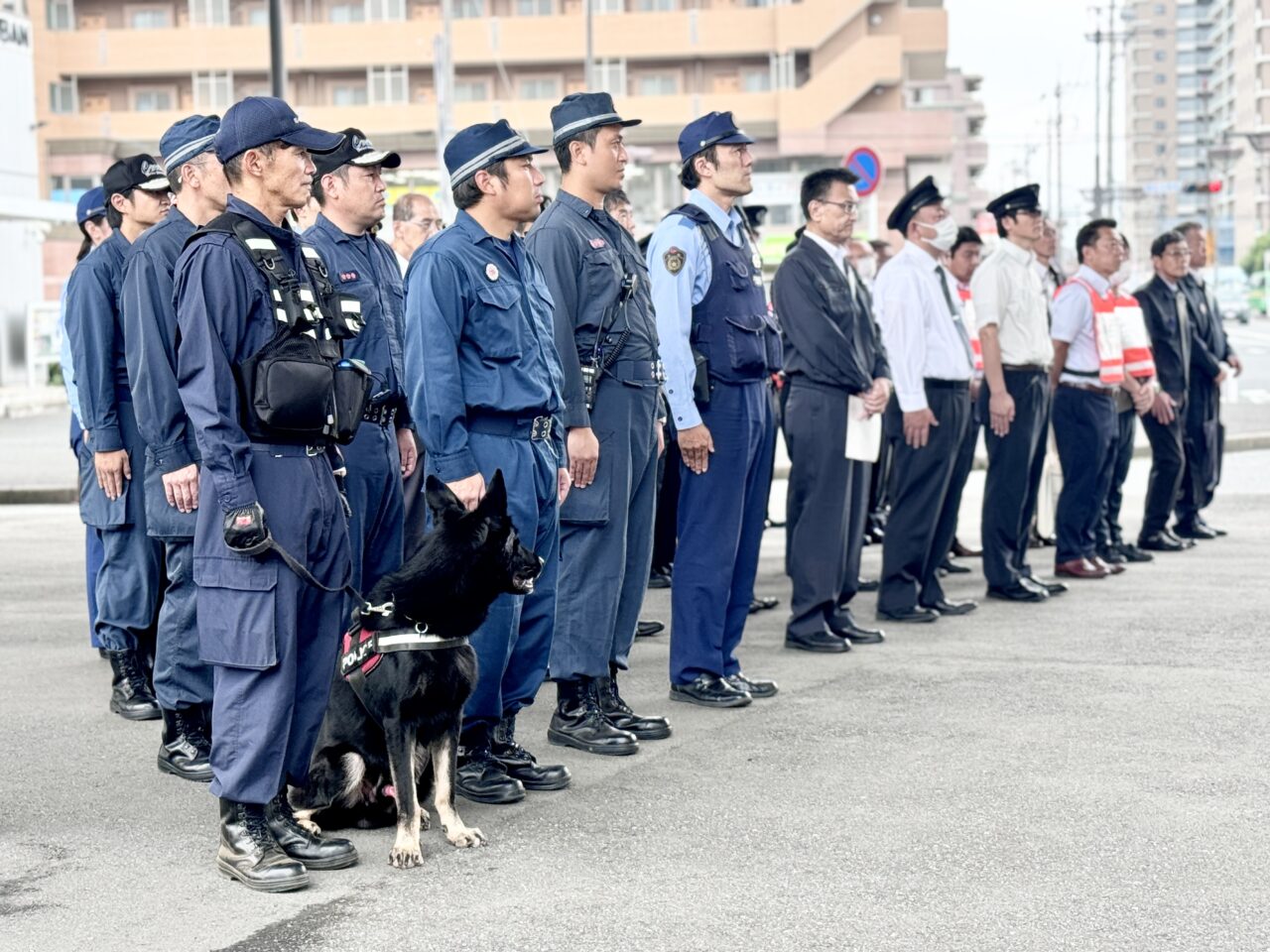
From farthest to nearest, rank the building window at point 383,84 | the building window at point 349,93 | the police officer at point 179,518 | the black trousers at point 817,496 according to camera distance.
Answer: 1. the building window at point 349,93
2. the building window at point 383,84
3. the black trousers at point 817,496
4. the police officer at point 179,518

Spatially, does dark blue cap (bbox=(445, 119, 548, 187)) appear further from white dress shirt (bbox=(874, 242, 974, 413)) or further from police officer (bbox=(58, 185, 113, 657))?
white dress shirt (bbox=(874, 242, 974, 413))

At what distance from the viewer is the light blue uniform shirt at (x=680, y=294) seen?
733 cm

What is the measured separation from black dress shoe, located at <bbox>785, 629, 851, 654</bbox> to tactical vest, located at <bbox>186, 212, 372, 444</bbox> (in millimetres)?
4015

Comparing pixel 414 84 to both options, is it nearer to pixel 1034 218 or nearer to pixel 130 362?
pixel 1034 218

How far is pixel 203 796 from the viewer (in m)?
6.20

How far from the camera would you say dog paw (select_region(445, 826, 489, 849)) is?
5477 millimetres

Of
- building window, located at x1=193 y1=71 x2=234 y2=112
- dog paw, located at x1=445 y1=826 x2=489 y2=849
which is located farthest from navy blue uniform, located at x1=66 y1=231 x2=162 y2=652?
building window, located at x1=193 y1=71 x2=234 y2=112

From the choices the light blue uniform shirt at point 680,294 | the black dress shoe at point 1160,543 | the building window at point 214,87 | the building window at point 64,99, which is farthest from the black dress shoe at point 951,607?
the building window at point 64,99

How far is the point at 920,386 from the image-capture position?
943cm

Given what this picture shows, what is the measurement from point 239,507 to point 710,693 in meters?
3.06

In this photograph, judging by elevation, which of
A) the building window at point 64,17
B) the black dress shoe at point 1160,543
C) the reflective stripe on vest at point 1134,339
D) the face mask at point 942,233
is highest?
the building window at point 64,17

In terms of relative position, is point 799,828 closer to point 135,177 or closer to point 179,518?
point 179,518

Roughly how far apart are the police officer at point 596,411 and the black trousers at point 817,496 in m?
1.88

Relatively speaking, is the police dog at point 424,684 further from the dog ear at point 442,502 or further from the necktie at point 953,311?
the necktie at point 953,311
